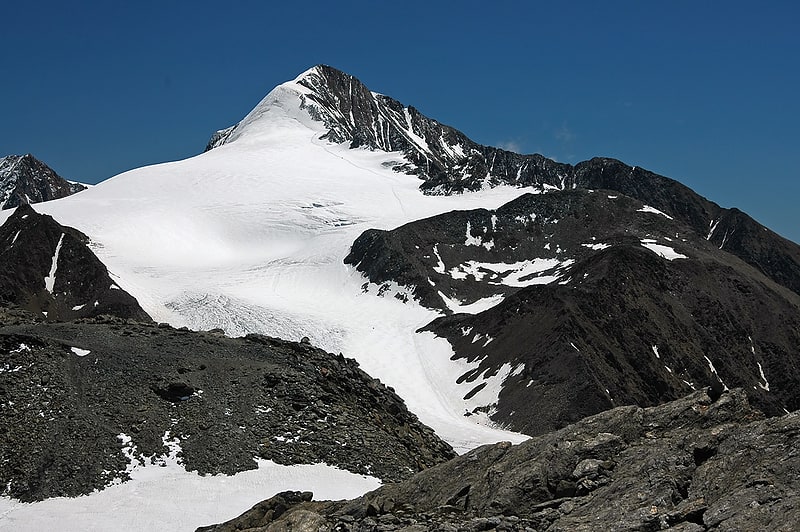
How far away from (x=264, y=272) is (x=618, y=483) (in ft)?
333

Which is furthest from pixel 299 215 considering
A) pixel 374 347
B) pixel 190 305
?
pixel 374 347

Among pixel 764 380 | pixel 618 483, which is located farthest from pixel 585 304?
pixel 618 483

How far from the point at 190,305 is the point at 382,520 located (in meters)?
79.8

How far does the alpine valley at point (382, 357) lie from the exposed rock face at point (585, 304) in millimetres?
400

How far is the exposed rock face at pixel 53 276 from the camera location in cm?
8456

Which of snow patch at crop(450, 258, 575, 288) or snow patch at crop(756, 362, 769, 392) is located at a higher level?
snow patch at crop(450, 258, 575, 288)

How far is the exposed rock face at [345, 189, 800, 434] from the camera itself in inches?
2660

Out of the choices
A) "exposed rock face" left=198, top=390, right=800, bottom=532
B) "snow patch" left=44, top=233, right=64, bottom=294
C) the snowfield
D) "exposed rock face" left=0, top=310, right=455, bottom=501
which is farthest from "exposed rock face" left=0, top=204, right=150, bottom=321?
"exposed rock face" left=198, top=390, right=800, bottom=532

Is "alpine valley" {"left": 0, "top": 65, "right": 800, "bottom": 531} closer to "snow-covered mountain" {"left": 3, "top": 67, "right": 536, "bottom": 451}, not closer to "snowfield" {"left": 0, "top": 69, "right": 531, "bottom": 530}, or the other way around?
"snowfield" {"left": 0, "top": 69, "right": 531, "bottom": 530}

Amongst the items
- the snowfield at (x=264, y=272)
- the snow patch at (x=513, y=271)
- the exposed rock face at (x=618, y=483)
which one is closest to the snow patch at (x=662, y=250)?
the snow patch at (x=513, y=271)

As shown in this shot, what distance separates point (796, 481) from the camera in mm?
12773

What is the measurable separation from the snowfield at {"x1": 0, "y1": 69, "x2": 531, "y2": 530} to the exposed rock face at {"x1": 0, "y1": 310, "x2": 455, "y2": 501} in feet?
4.07

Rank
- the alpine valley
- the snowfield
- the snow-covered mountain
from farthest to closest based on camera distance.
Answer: the snow-covered mountain < the snowfield < the alpine valley

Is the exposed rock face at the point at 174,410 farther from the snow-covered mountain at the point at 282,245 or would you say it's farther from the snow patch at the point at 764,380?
the snow patch at the point at 764,380
